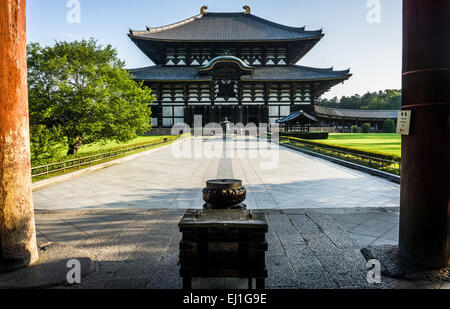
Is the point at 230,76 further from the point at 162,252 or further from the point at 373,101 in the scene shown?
the point at 373,101

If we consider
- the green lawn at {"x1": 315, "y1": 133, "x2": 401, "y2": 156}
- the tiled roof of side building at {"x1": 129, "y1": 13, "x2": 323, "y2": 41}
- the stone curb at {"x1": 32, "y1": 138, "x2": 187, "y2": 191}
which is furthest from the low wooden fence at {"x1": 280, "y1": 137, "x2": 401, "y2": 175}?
the tiled roof of side building at {"x1": 129, "y1": 13, "x2": 323, "y2": 41}

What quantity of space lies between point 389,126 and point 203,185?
4026 centimetres

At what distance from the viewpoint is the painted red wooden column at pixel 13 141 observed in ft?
9.38

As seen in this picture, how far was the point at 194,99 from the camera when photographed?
35.8 meters

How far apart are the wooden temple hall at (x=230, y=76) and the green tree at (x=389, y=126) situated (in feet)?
36.1

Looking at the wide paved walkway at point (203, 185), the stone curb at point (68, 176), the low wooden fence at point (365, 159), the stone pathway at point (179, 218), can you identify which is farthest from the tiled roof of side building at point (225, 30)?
the stone pathway at point (179, 218)

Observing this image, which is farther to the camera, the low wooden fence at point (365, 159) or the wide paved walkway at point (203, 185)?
the low wooden fence at point (365, 159)

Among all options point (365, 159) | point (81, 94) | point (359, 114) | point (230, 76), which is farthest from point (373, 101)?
point (81, 94)

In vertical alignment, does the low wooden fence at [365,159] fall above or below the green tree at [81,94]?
below

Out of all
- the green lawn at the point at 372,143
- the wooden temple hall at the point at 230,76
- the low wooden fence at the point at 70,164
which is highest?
the wooden temple hall at the point at 230,76

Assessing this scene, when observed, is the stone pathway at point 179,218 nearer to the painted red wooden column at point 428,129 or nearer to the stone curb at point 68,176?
the stone curb at point 68,176
